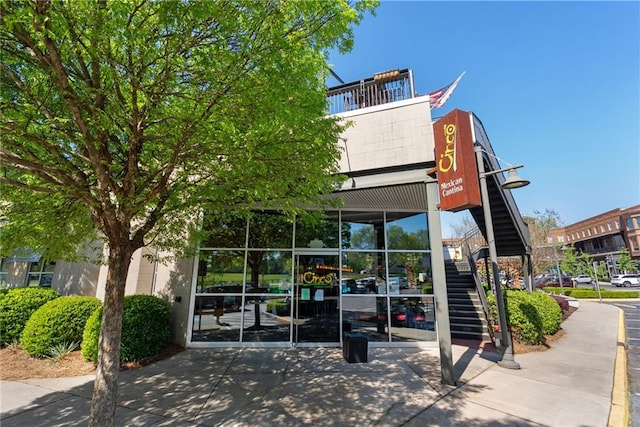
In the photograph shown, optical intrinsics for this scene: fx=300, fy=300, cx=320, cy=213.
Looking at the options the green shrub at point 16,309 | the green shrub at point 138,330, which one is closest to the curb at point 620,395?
the green shrub at point 138,330

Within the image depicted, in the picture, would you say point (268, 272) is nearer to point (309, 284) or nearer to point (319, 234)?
point (309, 284)

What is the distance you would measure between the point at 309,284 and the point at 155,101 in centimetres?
656

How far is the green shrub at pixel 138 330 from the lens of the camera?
6.99m

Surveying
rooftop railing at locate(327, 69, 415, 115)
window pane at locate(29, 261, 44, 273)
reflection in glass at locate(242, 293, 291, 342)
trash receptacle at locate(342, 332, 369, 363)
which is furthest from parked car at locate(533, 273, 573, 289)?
window pane at locate(29, 261, 44, 273)

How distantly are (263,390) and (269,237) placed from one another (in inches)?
182

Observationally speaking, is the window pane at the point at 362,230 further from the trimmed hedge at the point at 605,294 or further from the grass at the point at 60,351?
the trimmed hedge at the point at 605,294

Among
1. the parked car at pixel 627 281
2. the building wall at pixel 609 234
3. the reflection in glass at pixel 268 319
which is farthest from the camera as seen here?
the building wall at pixel 609 234

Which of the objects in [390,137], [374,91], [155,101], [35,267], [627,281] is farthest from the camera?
[627,281]

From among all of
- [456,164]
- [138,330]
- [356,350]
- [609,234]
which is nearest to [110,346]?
[138,330]

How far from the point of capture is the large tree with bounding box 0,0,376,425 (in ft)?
10.5

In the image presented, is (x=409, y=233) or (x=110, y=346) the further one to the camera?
(x=409, y=233)

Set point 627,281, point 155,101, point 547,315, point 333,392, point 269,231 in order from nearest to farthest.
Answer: point 155,101, point 333,392, point 269,231, point 547,315, point 627,281

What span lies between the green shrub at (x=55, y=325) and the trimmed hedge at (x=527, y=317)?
11800 mm

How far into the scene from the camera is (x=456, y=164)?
19.6 ft
